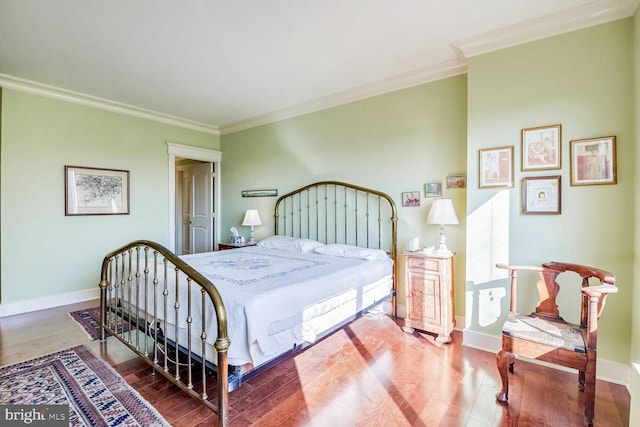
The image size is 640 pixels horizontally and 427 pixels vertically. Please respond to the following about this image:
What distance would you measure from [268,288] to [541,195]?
A: 7.30 ft

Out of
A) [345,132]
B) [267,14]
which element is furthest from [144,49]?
[345,132]

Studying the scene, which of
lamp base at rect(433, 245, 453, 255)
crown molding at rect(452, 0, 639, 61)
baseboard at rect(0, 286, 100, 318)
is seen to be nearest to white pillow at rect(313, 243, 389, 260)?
lamp base at rect(433, 245, 453, 255)

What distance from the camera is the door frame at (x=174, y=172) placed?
482 centimetres

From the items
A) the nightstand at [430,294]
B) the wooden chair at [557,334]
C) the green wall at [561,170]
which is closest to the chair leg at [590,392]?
the wooden chair at [557,334]

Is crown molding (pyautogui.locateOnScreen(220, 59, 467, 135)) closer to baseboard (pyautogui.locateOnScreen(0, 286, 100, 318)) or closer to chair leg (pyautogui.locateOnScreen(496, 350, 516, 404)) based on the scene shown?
chair leg (pyautogui.locateOnScreen(496, 350, 516, 404))

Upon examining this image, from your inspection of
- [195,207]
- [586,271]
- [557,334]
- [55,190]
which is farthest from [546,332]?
[195,207]

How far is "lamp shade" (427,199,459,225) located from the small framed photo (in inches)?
12.7

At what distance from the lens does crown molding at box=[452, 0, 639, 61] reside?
2.07m

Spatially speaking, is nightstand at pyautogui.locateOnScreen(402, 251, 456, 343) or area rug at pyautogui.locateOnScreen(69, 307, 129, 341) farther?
area rug at pyautogui.locateOnScreen(69, 307, 129, 341)

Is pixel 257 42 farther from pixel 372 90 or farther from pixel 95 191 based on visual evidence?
pixel 95 191

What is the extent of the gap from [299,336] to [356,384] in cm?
56

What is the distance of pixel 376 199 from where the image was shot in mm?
3570

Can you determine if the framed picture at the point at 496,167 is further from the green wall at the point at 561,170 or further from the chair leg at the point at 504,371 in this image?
the chair leg at the point at 504,371

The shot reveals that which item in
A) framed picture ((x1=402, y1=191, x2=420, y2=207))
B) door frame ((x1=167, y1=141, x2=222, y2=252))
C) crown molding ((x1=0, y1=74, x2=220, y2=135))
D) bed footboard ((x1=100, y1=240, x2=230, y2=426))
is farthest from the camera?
door frame ((x1=167, y1=141, x2=222, y2=252))
